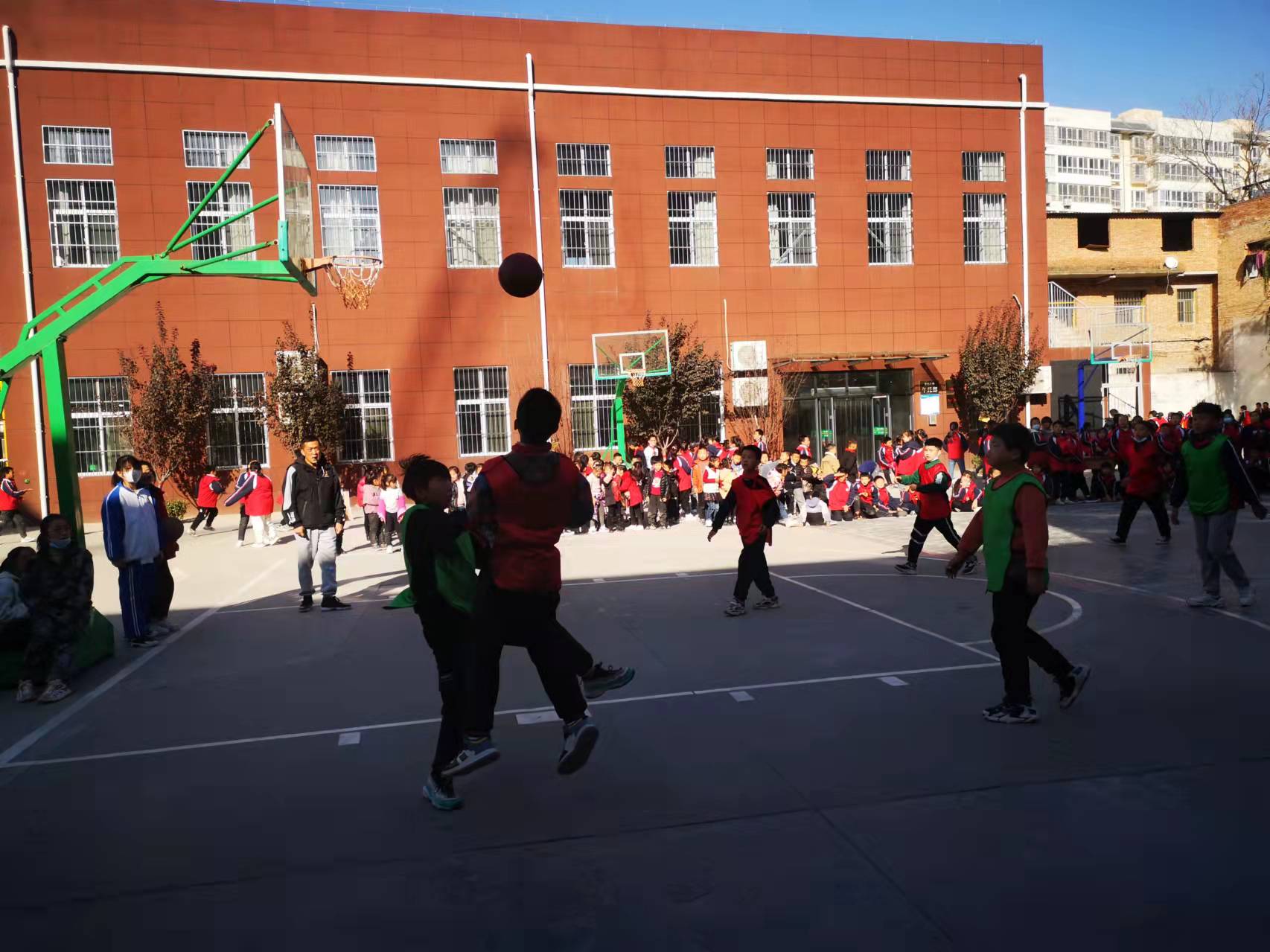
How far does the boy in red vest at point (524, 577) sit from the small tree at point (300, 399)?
70.0 ft

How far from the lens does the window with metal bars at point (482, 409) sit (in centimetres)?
2709

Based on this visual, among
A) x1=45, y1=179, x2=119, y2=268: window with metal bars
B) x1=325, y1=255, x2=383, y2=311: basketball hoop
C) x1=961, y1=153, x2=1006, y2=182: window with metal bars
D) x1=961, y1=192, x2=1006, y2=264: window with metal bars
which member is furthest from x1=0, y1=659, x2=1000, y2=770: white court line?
x1=961, y1=153, x2=1006, y2=182: window with metal bars

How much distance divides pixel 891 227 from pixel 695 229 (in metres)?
6.12

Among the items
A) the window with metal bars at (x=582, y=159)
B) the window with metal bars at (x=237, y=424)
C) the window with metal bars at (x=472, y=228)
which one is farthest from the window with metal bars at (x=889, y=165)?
the window with metal bars at (x=237, y=424)

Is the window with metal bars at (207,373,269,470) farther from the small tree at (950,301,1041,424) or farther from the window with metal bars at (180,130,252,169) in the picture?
the small tree at (950,301,1041,424)

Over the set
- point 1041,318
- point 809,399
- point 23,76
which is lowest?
point 809,399

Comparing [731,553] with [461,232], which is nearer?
[731,553]

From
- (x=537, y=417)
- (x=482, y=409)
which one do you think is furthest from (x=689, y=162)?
(x=537, y=417)

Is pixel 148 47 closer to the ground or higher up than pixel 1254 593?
higher up

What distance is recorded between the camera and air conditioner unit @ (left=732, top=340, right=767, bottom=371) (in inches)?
1115

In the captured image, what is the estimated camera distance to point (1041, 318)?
30.7 meters

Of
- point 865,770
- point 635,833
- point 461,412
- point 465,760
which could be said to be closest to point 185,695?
point 465,760

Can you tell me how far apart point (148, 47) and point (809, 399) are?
19964mm

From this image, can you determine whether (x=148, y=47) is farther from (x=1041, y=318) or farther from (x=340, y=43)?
(x=1041, y=318)
